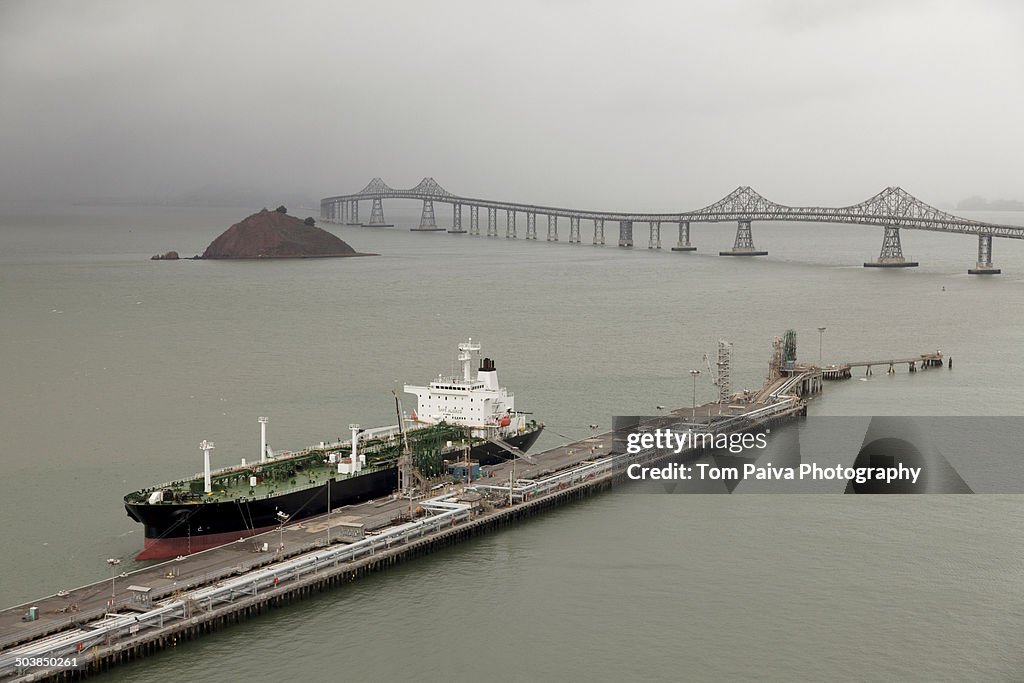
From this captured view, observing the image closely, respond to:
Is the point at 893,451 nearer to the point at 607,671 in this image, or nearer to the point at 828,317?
the point at 607,671

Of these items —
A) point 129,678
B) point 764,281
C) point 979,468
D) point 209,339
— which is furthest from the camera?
point 764,281

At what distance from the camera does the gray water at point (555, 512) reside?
843 inches

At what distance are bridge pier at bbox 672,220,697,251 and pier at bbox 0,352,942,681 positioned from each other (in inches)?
5225

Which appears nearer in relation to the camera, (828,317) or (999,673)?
(999,673)

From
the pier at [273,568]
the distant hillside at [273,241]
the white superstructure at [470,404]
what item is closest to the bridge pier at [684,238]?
the distant hillside at [273,241]

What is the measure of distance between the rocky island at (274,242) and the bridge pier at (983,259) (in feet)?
239

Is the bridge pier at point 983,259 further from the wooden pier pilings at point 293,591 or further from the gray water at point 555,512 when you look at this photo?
the wooden pier pilings at point 293,591

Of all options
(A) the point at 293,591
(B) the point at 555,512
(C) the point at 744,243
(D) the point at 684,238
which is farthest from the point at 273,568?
(D) the point at 684,238

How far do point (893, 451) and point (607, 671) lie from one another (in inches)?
781

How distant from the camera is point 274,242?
142m

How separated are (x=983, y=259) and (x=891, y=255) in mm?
10081

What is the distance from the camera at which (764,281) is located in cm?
10675

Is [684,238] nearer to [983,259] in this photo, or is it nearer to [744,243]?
[744,243]

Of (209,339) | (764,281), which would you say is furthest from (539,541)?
(764,281)
